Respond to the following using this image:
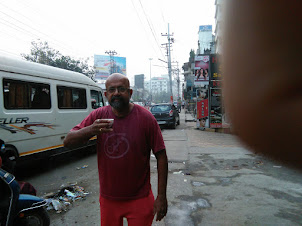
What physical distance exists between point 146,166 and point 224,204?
207cm

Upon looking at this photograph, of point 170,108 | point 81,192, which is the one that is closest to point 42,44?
point 170,108

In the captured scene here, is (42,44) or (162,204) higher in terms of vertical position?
(42,44)

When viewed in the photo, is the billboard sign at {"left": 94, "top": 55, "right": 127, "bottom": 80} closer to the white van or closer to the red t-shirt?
the white van

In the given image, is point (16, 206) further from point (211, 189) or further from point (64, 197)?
point (211, 189)

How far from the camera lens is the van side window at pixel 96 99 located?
722 centimetres

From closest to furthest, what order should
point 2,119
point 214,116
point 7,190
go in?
point 7,190, point 2,119, point 214,116

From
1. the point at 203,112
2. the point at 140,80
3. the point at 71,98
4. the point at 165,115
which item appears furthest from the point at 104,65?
the point at 71,98

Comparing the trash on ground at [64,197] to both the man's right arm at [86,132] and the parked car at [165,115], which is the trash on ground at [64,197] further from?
the parked car at [165,115]

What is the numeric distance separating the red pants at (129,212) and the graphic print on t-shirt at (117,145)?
364 millimetres

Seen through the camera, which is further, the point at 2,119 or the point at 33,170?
the point at 33,170

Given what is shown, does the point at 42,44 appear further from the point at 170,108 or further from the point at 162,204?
the point at 162,204

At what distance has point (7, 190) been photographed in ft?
7.79

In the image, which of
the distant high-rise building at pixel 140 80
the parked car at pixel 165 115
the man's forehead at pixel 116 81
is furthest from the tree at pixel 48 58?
the distant high-rise building at pixel 140 80

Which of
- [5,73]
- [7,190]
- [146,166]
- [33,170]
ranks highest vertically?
[5,73]
